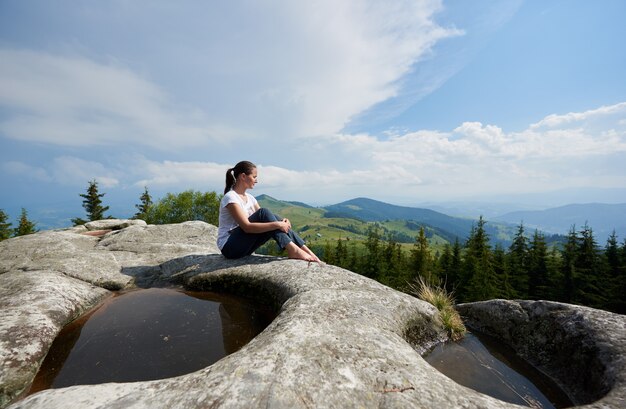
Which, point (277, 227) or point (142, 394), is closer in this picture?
point (142, 394)

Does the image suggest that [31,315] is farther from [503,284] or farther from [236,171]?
[503,284]

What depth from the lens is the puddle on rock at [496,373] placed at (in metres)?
4.78

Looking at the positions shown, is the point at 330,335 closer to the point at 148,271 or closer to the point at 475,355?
the point at 475,355

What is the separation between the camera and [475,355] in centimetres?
602

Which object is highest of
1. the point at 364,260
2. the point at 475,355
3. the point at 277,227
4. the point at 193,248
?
the point at 277,227

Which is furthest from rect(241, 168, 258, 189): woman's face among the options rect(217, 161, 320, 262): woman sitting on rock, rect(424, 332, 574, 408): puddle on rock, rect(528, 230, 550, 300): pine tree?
rect(528, 230, 550, 300): pine tree

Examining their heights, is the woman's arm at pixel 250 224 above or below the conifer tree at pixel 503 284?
above

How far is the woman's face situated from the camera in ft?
29.5

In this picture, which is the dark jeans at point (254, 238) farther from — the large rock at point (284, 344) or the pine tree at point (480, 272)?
the pine tree at point (480, 272)

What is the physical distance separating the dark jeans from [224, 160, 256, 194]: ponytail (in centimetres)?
135

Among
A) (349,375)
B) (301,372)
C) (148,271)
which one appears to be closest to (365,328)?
(349,375)

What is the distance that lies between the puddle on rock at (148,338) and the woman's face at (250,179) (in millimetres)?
3393

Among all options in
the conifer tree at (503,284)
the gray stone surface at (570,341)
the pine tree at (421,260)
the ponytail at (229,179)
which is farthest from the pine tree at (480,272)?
the ponytail at (229,179)

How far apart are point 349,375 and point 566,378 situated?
4.57m
